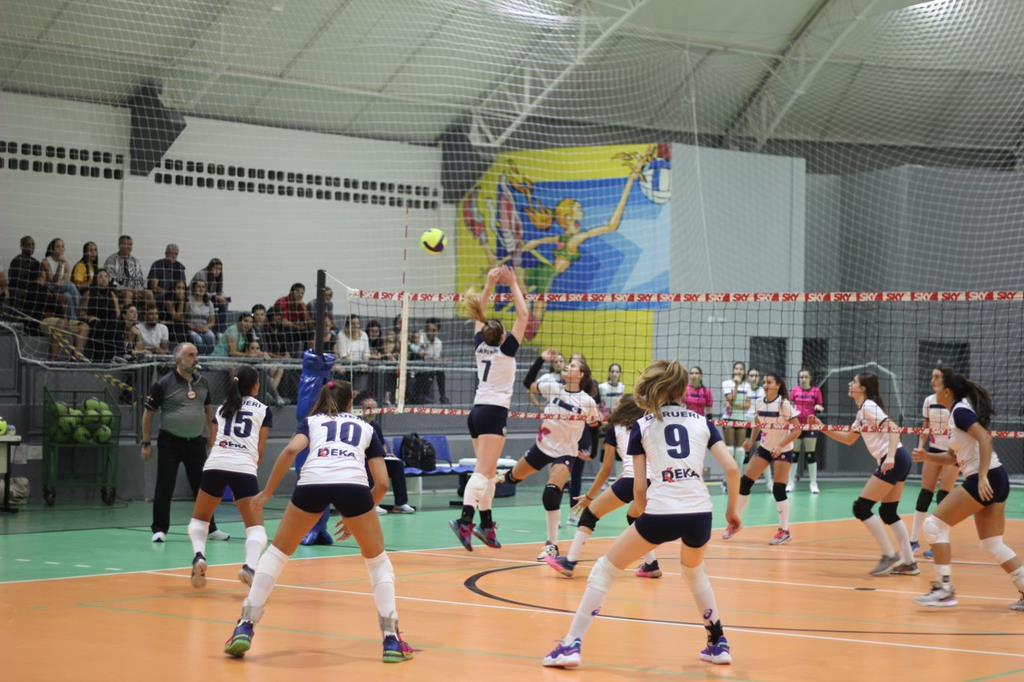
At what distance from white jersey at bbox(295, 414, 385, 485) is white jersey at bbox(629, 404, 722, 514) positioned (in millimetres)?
1503

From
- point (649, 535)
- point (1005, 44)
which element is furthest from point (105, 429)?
point (1005, 44)

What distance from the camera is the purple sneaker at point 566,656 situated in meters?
6.78

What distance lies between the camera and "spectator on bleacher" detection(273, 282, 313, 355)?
1967cm

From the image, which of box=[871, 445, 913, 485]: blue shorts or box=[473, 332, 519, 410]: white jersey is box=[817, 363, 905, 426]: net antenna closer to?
box=[871, 445, 913, 485]: blue shorts

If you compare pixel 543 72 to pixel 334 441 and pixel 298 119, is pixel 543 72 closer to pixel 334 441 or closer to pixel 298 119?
pixel 298 119

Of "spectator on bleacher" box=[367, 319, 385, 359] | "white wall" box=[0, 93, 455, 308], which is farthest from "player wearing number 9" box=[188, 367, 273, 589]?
"white wall" box=[0, 93, 455, 308]

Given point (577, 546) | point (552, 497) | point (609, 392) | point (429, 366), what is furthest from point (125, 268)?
point (577, 546)

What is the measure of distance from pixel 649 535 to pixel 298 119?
59.3 feet

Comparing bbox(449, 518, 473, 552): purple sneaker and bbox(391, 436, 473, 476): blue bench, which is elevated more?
bbox(391, 436, 473, 476): blue bench

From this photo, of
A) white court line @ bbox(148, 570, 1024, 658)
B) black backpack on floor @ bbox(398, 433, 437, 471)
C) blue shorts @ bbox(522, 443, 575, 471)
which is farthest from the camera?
black backpack on floor @ bbox(398, 433, 437, 471)

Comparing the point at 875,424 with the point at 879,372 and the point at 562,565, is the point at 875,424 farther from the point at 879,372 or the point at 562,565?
the point at 879,372

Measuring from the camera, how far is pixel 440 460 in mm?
19500

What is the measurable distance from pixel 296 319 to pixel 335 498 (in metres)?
13.0

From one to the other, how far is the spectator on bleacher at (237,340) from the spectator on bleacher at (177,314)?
527 mm
